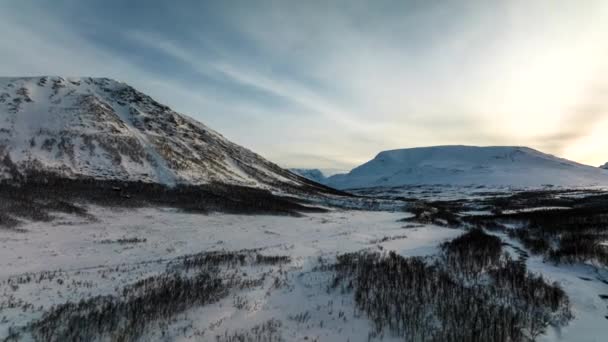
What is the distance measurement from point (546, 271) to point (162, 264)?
51.8 feet

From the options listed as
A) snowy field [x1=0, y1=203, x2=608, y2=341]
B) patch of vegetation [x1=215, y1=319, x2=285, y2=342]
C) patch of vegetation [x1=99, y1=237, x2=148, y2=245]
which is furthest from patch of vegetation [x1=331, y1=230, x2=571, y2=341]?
patch of vegetation [x1=99, y1=237, x2=148, y2=245]

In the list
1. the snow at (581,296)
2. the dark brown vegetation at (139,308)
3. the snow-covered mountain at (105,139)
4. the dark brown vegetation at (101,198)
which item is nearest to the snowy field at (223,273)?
the snow at (581,296)

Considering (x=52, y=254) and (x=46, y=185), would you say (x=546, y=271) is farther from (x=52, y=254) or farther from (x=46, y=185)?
(x=46, y=185)

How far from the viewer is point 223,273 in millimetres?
14047

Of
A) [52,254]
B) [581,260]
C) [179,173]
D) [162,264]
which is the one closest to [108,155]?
[179,173]

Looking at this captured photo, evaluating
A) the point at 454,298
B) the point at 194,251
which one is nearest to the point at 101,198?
the point at 194,251

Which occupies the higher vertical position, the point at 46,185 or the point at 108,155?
the point at 108,155

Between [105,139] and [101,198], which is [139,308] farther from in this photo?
[105,139]

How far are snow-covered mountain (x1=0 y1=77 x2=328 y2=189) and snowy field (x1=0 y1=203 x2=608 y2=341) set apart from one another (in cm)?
3229

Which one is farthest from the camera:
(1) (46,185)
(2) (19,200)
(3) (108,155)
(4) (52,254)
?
(3) (108,155)

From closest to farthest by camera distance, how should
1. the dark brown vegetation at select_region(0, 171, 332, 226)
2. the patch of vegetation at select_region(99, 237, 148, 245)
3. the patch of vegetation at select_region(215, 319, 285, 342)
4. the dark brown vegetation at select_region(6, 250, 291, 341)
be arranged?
the patch of vegetation at select_region(215, 319, 285, 342) → the dark brown vegetation at select_region(6, 250, 291, 341) → the patch of vegetation at select_region(99, 237, 148, 245) → the dark brown vegetation at select_region(0, 171, 332, 226)

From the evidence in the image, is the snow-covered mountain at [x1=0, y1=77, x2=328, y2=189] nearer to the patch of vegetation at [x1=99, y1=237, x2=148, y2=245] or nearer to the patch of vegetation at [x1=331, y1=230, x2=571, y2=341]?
the patch of vegetation at [x1=99, y1=237, x2=148, y2=245]

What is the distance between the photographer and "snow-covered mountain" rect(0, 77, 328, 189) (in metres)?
59.0

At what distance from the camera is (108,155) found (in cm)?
6644
